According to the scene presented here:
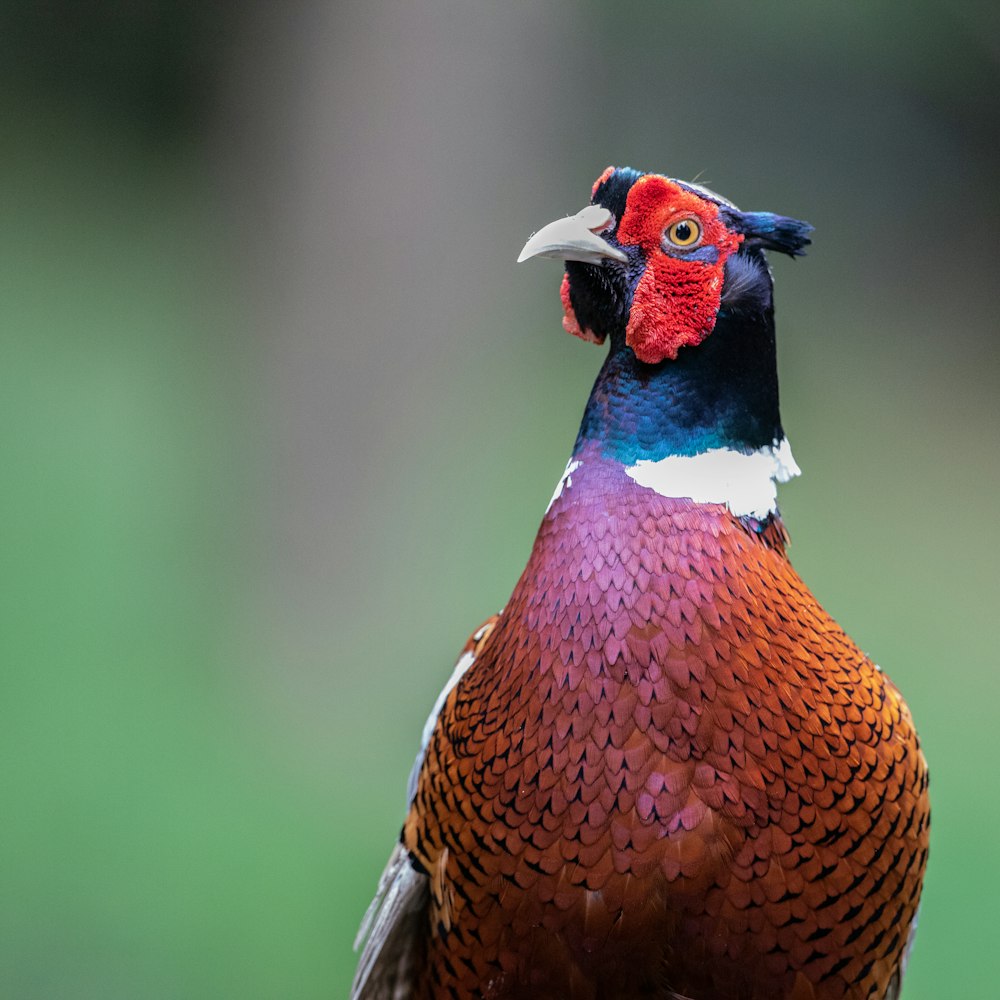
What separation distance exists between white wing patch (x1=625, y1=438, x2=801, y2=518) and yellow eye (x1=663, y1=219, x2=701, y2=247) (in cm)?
29

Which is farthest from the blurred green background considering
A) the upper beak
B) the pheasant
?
the upper beak

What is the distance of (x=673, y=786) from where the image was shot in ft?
4.83

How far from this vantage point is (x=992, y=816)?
3543 millimetres

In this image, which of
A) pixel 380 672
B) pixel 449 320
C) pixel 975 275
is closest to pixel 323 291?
pixel 449 320

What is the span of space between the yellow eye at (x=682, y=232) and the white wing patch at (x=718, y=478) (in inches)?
11.2

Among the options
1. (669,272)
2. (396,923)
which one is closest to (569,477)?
(669,272)

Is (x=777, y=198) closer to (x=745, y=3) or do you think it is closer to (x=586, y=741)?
(x=745, y=3)

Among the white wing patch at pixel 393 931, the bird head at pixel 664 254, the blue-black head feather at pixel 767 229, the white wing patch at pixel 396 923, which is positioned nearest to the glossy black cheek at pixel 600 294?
Result: the bird head at pixel 664 254

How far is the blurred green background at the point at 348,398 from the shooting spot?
3396mm

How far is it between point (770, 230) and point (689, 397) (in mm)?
267

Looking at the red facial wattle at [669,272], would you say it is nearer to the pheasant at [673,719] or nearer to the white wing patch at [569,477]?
the pheasant at [673,719]

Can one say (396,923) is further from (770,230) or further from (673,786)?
(770,230)

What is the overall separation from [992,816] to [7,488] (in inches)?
137

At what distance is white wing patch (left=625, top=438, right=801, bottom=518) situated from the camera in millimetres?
1589
